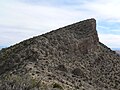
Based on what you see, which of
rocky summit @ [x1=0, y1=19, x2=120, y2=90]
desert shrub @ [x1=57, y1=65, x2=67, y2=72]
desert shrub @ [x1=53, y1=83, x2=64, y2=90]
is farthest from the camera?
desert shrub @ [x1=57, y1=65, x2=67, y2=72]

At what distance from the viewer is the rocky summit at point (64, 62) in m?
19.1

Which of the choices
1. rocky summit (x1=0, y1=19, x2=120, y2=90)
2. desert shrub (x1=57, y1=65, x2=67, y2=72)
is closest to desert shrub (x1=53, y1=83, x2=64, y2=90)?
rocky summit (x1=0, y1=19, x2=120, y2=90)

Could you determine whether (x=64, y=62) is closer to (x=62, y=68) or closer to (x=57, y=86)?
(x=62, y=68)

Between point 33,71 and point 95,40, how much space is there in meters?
8.45

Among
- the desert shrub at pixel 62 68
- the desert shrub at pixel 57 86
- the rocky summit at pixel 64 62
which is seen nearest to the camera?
the desert shrub at pixel 57 86

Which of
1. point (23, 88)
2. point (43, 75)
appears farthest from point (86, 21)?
point (23, 88)

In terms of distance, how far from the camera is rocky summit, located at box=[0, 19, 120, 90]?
19.1 meters

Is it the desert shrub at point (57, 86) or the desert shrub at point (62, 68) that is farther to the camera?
the desert shrub at point (62, 68)

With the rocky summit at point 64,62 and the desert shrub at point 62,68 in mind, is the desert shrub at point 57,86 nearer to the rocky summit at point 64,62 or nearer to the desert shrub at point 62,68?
the rocky summit at point 64,62

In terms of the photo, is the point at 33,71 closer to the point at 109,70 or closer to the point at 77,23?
the point at 109,70

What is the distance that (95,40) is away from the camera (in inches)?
1072

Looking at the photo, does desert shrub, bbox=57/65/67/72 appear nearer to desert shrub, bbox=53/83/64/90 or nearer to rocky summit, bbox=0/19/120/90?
rocky summit, bbox=0/19/120/90

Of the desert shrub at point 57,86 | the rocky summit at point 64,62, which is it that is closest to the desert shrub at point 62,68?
the rocky summit at point 64,62

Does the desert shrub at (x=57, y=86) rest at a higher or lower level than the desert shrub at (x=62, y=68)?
lower
